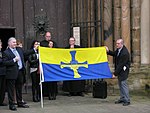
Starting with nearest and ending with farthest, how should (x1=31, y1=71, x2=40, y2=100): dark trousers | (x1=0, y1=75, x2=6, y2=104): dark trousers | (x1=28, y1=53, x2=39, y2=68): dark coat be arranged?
(x1=0, y1=75, x2=6, y2=104): dark trousers
(x1=28, y1=53, x2=39, y2=68): dark coat
(x1=31, y1=71, x2=40, y2=100): dark trousers

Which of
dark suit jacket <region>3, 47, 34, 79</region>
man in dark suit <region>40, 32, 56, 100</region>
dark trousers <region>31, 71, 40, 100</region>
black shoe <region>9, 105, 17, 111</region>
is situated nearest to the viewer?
dark suit jacket <region>3, 47, 34, 79</region>

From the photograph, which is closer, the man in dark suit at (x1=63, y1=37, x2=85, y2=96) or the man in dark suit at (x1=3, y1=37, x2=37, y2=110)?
the man in dark suit at (x1=3, y1=37, x2=37, y2=110)

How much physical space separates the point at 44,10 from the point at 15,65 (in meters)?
3.12

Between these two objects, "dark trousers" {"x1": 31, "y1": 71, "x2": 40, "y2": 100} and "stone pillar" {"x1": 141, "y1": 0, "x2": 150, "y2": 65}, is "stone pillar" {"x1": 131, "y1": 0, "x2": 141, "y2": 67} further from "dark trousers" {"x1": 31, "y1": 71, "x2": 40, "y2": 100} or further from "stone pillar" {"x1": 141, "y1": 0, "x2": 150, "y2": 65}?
"dark trousers" {"x1": 31, "y1": 71, "x2": 40, "y2": 100}

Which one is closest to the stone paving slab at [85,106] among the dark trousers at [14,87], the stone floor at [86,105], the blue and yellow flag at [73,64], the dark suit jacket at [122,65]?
the stone floor at [86,105]

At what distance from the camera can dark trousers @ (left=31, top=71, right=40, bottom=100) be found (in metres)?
9.64

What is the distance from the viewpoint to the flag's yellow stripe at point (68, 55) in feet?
30.3

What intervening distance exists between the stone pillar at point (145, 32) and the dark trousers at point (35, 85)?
3218mm

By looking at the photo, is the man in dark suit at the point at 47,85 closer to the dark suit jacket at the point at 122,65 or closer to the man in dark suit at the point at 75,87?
the man in dark suit at the point at 75,87

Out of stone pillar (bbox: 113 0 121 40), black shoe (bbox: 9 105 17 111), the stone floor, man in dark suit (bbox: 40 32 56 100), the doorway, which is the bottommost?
the stone floor

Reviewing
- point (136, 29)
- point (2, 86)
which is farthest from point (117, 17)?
point (2, 86)

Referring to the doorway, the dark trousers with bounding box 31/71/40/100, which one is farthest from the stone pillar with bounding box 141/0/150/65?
the doorway

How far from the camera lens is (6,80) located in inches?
342

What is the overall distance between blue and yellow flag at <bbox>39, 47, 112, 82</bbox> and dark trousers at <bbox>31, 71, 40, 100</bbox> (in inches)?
25.1
